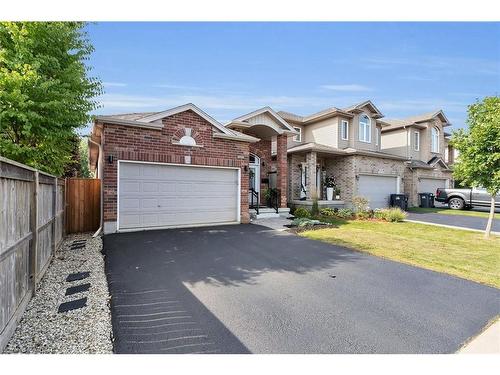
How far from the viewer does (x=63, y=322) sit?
322cm

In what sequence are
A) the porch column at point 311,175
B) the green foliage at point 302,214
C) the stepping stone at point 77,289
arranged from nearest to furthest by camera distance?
1. the stepping stone at point 77,289
2. the green foliage at point 302,214
3. the porch column at point 311,175

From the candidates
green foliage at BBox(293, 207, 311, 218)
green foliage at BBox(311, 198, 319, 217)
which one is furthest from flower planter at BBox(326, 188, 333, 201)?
green foliage at BBox(293, 207, 311, 218)

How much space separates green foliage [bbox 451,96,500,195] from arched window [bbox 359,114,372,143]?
8509 mm

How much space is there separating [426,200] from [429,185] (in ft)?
7.18


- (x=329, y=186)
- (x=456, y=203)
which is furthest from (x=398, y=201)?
(x=329, y=186)

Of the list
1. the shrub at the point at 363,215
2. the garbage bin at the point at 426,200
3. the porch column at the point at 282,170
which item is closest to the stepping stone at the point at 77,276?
the porch column at the point at 282,170

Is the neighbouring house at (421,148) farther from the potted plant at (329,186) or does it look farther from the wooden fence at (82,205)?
the wooden fence at (82,205)

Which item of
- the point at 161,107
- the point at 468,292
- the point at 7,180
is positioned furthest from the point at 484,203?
the point at 7,180

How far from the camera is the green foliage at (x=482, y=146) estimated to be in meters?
8.75

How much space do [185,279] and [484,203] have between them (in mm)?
20155

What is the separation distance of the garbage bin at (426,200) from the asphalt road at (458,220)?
13.1 feet

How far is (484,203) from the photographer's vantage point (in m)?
17.1

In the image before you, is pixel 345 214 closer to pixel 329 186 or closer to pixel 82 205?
pixel 329 186
